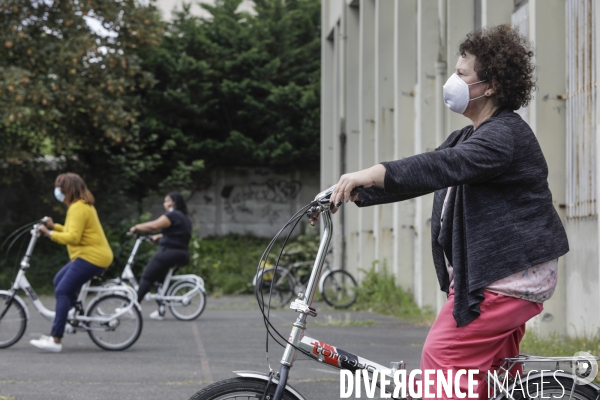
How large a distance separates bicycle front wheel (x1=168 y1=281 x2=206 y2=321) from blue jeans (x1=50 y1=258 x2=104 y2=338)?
4.96 m

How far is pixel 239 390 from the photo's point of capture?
3557 millimetres

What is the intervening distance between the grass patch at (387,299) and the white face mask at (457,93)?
10244 millimetres

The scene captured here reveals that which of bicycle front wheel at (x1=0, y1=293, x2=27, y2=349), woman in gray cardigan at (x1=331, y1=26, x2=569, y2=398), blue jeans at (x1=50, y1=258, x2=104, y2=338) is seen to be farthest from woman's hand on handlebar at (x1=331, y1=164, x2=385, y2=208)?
bicycle front wheel at (x1=0, y1=293, x2=27, y2=349)

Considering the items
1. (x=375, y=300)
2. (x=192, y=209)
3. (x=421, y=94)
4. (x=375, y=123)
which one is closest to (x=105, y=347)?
(x=421, y=94)

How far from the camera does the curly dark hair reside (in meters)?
3.62

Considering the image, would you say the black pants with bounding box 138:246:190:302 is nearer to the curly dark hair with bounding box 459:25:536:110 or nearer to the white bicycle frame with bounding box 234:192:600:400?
the white bicycle frame with bounding box 234:192:600:400

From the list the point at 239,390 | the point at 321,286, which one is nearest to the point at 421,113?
the point at 321,286

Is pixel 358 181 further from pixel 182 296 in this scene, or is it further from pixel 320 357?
pixel 182 296

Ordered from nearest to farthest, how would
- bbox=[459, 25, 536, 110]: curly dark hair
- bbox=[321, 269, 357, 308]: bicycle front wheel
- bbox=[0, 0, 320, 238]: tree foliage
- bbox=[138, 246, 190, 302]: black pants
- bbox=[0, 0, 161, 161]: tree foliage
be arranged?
bbox=[459, 25, 536, 110]: curly dark hair < bbox=[138, 246, 190, 302]: black pants < bbox=[321, 269, 357, 308]: bicycle front wheel < bbox=[0, 0, 161, 161]: tree foliage < bbox=[0, 0, 320, 238]: tree foliage

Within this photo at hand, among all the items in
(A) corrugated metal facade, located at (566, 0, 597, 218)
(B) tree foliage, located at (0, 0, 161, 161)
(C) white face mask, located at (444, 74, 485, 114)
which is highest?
(B) tree foliage, located at (0, 0, 161, 161)

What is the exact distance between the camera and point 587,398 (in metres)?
3.51

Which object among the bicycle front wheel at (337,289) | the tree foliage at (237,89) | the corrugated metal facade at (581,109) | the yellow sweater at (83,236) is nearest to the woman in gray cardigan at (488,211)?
the corrugated metal facade at (581,109)

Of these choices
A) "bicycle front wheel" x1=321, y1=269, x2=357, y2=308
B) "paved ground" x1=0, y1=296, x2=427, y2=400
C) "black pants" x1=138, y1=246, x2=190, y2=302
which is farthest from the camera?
"bicycle front wheel" x1=321, y1=269, x2=357, y2=308

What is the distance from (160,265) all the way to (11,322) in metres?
4.28
